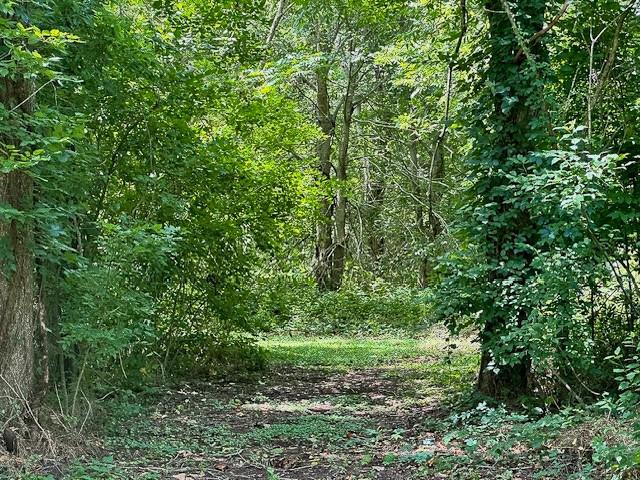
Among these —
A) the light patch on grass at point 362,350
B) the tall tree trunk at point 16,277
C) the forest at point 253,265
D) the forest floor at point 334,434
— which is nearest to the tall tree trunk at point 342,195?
the light patch on grass at point 362,350

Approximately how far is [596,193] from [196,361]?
19.6 ft

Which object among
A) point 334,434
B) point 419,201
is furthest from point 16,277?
point 419,201

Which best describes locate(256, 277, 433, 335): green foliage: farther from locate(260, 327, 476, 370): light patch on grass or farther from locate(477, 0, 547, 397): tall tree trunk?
locate(477, 0, 547, 397): tall tree trunk

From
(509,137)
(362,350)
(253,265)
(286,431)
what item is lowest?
(362,350)

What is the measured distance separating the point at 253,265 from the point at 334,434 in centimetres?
391

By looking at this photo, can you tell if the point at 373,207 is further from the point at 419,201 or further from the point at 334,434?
the point at 334,434

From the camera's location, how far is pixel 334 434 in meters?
6.22

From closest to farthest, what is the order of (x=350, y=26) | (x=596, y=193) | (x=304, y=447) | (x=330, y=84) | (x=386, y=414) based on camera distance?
(x=596, y=193) < (x=304, y=447) < (x=386, y=414) < (x=350, y=26) < (x=330, y=84)

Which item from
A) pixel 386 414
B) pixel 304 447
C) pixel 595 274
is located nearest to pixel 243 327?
pixel 386 414

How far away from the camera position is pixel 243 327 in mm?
9445

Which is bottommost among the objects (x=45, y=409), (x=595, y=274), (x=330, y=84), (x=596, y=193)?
(x=45, y=409)

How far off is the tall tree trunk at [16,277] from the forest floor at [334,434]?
0.79m

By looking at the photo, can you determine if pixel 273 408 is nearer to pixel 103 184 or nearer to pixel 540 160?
pixel 103 184

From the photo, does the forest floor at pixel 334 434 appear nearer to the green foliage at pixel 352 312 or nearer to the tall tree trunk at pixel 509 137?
the tall tree trunk at pixel 509 137
